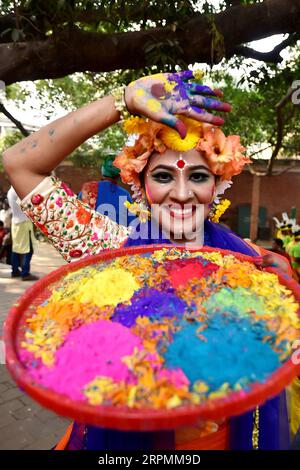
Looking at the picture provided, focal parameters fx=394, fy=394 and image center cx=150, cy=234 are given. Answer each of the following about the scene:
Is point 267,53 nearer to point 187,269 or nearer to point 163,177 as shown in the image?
point 163,177

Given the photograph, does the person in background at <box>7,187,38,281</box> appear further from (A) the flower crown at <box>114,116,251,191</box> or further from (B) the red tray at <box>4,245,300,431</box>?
(B) the red tray at <box>4,245,300,431</box>

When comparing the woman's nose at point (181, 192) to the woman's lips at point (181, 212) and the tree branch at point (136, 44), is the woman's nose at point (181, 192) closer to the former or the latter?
the woman's lips at point (181, 212)

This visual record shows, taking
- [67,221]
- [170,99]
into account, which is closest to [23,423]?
[67,221]

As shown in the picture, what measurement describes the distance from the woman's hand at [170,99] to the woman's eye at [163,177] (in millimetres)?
286

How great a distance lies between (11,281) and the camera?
6.79m

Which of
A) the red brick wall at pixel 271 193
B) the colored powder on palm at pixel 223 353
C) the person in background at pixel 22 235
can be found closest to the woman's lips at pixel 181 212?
the colored powder on palm at pixel 223 353

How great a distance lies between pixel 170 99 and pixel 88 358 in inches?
35.4

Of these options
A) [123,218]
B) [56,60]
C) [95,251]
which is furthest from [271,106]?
[95,251]

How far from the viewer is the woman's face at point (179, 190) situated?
1.57 m

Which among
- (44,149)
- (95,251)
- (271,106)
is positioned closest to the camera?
(44,149)

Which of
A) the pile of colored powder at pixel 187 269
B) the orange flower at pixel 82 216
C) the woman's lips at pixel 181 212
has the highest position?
the woman's lips at pixel 181 212

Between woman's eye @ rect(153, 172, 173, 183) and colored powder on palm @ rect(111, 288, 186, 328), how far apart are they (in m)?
0.58

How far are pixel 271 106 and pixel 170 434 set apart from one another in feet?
28.4
